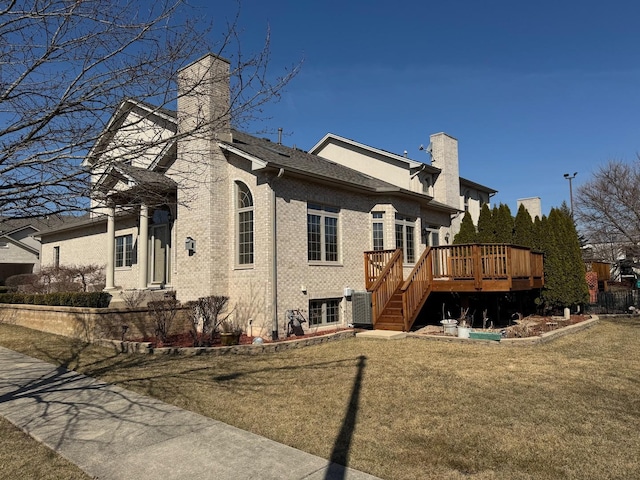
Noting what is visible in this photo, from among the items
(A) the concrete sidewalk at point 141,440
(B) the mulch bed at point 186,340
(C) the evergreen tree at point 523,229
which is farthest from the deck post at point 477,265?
(A) the concrete sidewalk at point 141,440

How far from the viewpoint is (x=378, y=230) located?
51.6ft

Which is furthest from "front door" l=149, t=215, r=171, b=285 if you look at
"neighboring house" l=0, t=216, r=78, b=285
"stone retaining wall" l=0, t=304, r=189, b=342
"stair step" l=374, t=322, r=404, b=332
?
"neighboring house" l=0, t=216, r=78, b=285

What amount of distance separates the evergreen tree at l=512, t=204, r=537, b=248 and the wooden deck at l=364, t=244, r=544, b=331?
146 inches

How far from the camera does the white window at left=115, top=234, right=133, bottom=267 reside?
1770 cm

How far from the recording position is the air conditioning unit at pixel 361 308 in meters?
13.2

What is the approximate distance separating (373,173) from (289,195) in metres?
8.90

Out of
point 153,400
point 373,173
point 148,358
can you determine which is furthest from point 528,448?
point 373,173

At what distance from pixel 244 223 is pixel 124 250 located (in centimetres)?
762

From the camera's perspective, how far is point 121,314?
38.6ft

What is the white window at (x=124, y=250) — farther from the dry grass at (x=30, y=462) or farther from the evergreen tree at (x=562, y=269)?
the evergreen tree at (x=562, y=269)

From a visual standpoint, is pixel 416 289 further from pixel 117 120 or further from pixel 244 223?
pixel 117 120

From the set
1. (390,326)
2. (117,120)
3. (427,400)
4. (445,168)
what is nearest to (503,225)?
(445,168)

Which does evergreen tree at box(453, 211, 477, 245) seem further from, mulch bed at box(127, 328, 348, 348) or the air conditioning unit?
mulch bed at box(127, 328, 348, 348)

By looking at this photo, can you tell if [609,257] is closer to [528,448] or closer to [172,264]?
[172,264]
